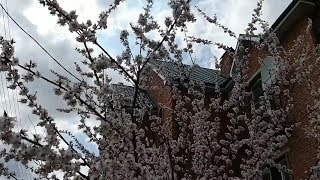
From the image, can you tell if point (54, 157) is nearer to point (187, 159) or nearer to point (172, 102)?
point (187, 159)

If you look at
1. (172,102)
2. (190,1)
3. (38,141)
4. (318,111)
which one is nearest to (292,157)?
(318,111)

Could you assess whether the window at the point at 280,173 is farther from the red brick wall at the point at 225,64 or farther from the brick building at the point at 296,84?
the red brick wall at the point at 225,64

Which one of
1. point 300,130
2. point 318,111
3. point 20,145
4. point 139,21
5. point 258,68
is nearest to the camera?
point 20,145

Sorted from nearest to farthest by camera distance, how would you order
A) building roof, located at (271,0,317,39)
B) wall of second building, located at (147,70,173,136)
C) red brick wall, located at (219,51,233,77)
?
building roof, located at (271,0,317,39)
wall of second building, located at (147,70,173,136)
red brick wall, located at (219,51,233,77)

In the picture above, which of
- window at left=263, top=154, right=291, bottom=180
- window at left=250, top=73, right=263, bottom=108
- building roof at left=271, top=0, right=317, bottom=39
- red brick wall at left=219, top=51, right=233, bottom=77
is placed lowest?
window at left=263, top=154, right=291, bottom=180

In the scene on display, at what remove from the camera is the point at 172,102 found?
13.3 metres

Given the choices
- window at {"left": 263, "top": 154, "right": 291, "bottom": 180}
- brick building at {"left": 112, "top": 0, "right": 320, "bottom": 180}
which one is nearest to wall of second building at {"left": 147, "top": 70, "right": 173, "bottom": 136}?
brick building at {"left": 112, "top": 0, "right": 320, "bottom": 180}

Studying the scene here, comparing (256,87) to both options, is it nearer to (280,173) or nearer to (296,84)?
(296,84)

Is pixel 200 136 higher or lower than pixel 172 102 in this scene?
lower

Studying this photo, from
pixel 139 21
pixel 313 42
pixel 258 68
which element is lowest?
pixel 139 21

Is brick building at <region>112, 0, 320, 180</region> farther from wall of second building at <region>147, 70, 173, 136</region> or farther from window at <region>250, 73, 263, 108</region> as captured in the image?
wall of second building at <region>147, 70, 173, 136</region>

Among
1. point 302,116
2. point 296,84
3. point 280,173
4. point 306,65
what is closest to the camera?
point 306,65

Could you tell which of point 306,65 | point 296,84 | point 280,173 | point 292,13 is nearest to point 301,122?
point 296,84

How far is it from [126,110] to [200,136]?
2.77 metres
